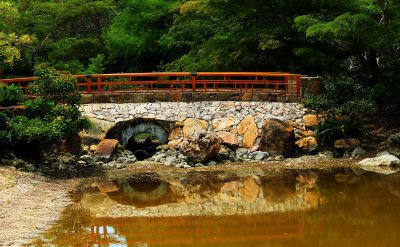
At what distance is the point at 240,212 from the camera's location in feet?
55.0

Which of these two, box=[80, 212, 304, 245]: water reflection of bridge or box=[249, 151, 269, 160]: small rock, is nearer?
box=[80, 212, 304, 245]: water reflection of bridge

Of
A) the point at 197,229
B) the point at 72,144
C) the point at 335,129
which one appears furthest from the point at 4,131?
the point at 335,129

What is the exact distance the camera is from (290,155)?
79.0ft

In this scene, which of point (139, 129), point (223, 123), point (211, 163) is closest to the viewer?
point (211, 163)

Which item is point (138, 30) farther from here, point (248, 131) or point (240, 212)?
point (240, 212)

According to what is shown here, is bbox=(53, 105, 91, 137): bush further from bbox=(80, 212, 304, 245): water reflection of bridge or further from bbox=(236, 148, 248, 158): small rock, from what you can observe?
bbox=(80, 212, 304, 245): water reflection of bridge

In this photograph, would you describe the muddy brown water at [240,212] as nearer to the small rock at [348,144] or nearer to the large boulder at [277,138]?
A: the small rock at [348,144]

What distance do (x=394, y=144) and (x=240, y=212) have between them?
30.3 feet

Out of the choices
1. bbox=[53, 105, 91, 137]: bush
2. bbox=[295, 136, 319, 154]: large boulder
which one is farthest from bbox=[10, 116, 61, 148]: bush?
bbox=[295, 136, 319, 154]: large boulder

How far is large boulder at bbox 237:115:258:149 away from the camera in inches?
971

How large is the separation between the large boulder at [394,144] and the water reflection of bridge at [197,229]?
331 inches

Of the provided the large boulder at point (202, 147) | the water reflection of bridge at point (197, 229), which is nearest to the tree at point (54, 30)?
the large boulder at point (202, 147)

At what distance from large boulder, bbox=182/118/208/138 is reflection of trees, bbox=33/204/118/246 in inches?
343

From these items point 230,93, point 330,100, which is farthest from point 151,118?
point 330,100
